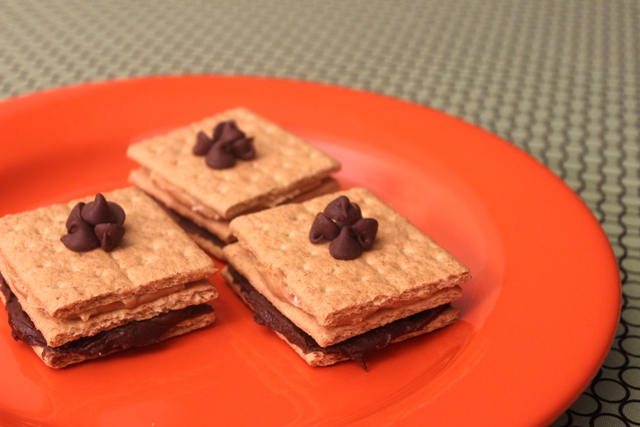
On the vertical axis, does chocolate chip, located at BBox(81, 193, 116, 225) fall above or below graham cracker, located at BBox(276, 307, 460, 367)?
above

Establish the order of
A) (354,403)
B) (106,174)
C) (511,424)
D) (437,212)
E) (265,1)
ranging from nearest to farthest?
1. (511,424)
2. (354,403)
3. (437,212)
4. (106,174)
5. (265,1)

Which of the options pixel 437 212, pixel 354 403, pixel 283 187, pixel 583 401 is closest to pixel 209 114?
pixel 283 187

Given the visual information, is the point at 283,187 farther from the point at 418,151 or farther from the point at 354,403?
the point at 354,403

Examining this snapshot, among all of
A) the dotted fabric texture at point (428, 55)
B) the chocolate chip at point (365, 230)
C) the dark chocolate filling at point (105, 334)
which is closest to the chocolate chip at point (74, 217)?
the dark chocolate filling at point (105, 334)

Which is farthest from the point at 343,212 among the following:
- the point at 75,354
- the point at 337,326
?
the point at 75,354

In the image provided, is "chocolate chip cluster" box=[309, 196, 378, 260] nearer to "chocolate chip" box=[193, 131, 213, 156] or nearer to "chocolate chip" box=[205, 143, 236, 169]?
"chocolate chip" box=[205, 143, 236, 169]

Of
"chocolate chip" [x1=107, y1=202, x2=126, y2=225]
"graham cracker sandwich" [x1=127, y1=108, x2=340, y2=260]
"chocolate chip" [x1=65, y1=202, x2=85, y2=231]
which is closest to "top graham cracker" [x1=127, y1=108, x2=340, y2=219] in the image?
"graham cracker sandwich" [x1=127, y1=108, x2=340, y2=260]

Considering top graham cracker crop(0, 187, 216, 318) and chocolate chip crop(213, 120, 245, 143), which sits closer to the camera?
top graham cracker crop(0, 187, 216, 318)
